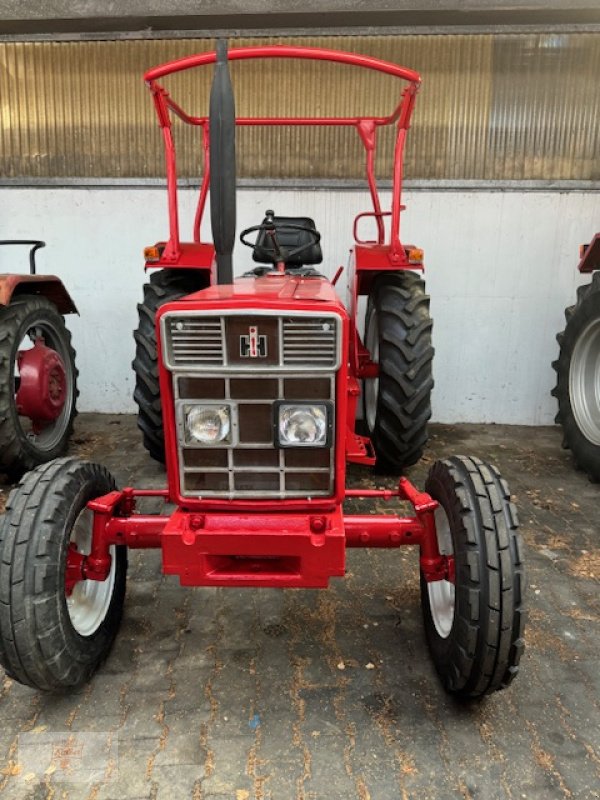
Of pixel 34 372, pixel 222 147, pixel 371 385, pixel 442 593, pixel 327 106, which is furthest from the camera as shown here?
pixel 327 106

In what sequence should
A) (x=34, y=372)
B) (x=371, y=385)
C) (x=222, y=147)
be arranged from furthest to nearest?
(x=371, y=385)
(x=34, y=372)
(x=222, y=147)

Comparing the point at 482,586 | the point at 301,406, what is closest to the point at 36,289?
the point at 301,406

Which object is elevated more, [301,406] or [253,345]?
[253,345]

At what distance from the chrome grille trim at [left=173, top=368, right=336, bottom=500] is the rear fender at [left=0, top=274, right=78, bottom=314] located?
211 centimetres

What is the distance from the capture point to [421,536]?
80.0 inches

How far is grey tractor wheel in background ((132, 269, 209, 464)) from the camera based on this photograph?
137 inches

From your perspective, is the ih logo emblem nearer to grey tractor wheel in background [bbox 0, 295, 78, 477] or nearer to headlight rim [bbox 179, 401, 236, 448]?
headlight rim [bbox 179, 401, 236, 448]

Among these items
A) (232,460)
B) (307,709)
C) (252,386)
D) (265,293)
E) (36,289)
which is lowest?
(307,709)

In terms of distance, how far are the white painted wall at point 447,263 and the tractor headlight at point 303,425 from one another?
10.6 ft

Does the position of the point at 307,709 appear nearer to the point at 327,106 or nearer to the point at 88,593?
the point at 88,593

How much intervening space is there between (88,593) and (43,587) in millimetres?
430

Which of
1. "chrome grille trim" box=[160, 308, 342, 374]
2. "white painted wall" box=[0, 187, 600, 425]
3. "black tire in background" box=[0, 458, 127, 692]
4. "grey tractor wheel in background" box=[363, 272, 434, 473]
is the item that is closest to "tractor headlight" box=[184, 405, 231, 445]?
"chrome grille trim" box=[160, 308, 342, 374]

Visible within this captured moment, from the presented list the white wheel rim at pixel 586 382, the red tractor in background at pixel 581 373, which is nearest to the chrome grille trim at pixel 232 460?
the red tractor in background at pixel 581 373

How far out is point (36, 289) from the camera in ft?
13.7
